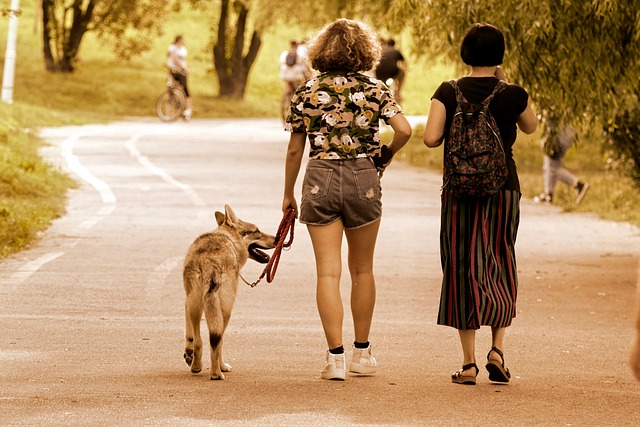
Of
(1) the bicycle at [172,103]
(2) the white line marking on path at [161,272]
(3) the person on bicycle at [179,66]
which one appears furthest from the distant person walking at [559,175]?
(3) the person on bicycle at [179,66]

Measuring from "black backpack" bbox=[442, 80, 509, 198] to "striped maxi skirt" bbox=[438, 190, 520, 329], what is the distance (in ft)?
0.39

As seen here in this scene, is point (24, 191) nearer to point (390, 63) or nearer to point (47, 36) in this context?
point (390, 63)

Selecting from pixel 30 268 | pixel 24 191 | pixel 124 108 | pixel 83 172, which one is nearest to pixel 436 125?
pixel 30 268

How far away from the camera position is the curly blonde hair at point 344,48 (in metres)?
7.62

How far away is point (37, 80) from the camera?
44.9 metres

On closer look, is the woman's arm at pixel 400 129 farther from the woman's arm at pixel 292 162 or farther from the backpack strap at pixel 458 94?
the woman's arm at pixel 292 162

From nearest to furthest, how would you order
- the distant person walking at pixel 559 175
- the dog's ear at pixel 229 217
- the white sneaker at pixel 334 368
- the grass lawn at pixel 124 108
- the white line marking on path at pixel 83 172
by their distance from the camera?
1. the white sneaker at pixel 334 368
2. the dog's ear at pixel 229 217
3. the grass lawn at pixel 124 108
4. the white line marking on path at pixel 83 172
5. the distant person walking at pixel 559 175

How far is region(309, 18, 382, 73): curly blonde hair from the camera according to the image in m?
7.62

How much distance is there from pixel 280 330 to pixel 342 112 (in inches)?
102

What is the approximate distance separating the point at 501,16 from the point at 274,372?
15.9 feet

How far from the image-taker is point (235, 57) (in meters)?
47.0

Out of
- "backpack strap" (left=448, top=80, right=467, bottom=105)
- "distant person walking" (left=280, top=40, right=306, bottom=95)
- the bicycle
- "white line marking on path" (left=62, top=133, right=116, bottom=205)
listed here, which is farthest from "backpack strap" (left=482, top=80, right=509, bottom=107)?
"distant person walking" (left=280, top=40, right=306, bottom=95)

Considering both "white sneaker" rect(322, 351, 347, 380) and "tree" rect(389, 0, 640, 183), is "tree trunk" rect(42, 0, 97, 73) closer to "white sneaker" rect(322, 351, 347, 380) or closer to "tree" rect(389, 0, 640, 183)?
"tree" rect(389, 0, 640, 183)

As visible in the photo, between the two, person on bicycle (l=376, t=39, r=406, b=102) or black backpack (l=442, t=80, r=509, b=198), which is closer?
black backpack (l=442, t=80, r=509, b=198)
